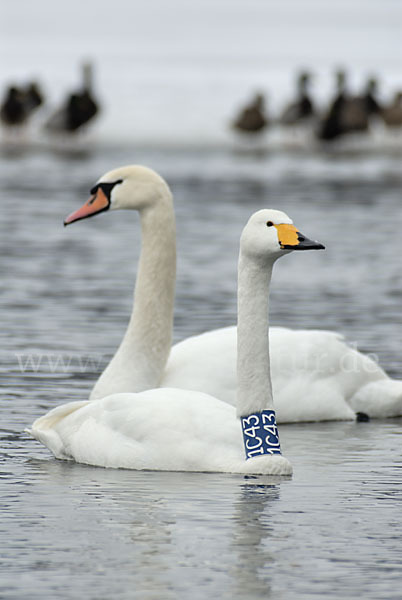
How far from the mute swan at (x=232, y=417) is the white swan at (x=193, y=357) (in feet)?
4.52

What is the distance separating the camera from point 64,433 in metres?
8.79

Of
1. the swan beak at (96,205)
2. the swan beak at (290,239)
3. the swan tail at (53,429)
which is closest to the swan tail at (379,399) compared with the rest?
the swan beak at (96,205)

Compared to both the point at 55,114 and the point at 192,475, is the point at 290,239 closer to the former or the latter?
the point at 192,475

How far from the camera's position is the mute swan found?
8.17 m

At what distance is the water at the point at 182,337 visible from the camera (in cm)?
648

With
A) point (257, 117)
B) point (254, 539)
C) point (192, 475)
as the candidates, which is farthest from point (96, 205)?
point (257, 117)

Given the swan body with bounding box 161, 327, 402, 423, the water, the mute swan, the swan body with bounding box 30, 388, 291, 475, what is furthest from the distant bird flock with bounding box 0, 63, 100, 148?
the mute swan

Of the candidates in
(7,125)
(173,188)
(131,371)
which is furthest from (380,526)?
(7,125)

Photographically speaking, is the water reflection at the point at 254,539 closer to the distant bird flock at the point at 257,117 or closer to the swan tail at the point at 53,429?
the swan tail at the point at 53,429

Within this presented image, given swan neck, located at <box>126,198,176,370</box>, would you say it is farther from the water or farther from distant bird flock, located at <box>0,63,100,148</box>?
distant bird flock, located at <box>0,63,100,148</box>

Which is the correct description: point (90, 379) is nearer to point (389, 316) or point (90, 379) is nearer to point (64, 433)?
point (64, 433)

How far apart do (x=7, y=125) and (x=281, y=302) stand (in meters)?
31.4

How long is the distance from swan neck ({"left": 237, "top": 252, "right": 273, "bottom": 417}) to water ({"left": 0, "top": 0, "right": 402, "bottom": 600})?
0.39 meters

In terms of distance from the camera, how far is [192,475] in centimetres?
830
